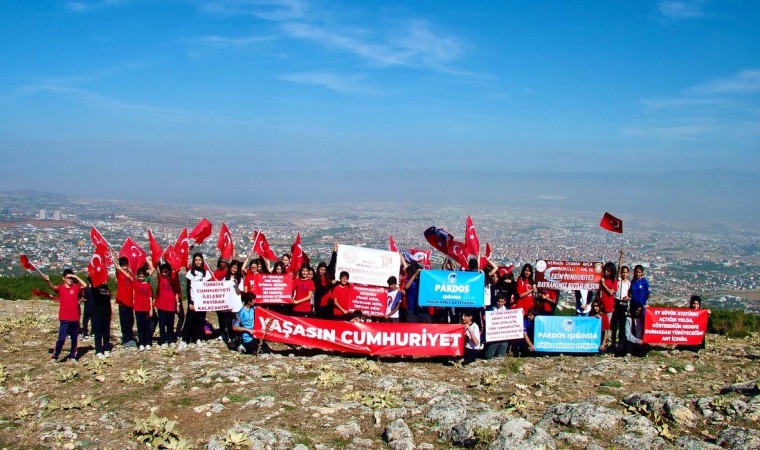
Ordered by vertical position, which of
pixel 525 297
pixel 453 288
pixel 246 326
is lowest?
pixel 246 326

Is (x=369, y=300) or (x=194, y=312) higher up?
(x=369, y=300)

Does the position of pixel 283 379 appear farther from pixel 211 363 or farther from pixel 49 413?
pixel 49 413

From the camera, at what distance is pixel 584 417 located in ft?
31.6

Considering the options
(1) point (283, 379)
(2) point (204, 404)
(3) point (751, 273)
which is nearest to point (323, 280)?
(1) point (283, 379)

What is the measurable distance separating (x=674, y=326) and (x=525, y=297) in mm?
3620

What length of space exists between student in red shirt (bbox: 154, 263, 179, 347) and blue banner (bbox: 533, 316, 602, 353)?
833cm

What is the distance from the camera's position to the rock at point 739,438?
8.61m

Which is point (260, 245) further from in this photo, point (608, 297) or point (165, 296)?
point (608, 297)

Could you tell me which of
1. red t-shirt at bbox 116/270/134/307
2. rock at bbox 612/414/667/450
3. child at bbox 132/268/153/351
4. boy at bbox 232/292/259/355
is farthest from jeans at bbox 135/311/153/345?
rock at bbox 612/414/667/450

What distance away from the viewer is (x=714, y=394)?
1101 cm

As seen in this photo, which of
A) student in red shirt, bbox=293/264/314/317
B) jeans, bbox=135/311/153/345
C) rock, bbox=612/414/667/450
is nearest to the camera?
rock, bbox=612/414/667/450

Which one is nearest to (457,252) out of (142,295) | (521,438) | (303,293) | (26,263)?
(303,293)

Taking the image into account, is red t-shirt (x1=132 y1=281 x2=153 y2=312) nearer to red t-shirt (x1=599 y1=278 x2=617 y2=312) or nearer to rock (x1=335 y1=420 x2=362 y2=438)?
rock (x1=335 y1=420 x2=362 y2=438)

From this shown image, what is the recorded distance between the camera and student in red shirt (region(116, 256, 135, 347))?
1396cm
